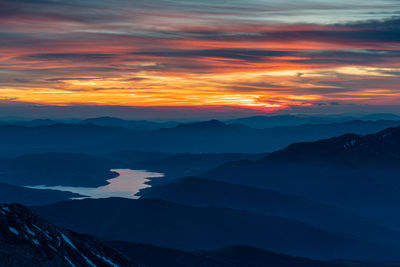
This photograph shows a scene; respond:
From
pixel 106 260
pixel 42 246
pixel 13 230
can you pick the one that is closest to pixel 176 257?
pixel 106 260

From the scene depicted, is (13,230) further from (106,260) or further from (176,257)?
(176,257)

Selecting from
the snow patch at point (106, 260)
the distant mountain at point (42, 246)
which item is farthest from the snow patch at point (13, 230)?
the snow patch at point (106, 260)

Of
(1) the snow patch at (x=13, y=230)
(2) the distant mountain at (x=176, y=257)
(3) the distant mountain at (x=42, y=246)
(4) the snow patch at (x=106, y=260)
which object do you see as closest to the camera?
(3) the distant mountain at (x=42, y=246)

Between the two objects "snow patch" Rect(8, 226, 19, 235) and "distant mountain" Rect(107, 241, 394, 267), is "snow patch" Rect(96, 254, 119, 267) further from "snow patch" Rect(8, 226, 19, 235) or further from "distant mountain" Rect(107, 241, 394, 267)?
"distant mountain" Rect(107, 241, 394, 267)

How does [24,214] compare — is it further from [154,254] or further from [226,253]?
[226,253]

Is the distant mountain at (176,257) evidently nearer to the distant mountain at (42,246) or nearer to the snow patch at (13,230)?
the distant mountain at (42,246)

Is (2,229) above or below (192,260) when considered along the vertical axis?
above

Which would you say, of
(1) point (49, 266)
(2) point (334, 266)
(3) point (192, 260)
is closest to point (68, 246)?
(1) point (49, 266)

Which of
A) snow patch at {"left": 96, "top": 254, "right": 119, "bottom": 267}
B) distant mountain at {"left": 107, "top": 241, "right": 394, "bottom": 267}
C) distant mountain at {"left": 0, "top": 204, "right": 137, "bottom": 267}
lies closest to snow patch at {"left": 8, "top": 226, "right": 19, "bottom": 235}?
distant mountain at {"left": 0, "top": 204, "right": 137, "bottom": 267}
